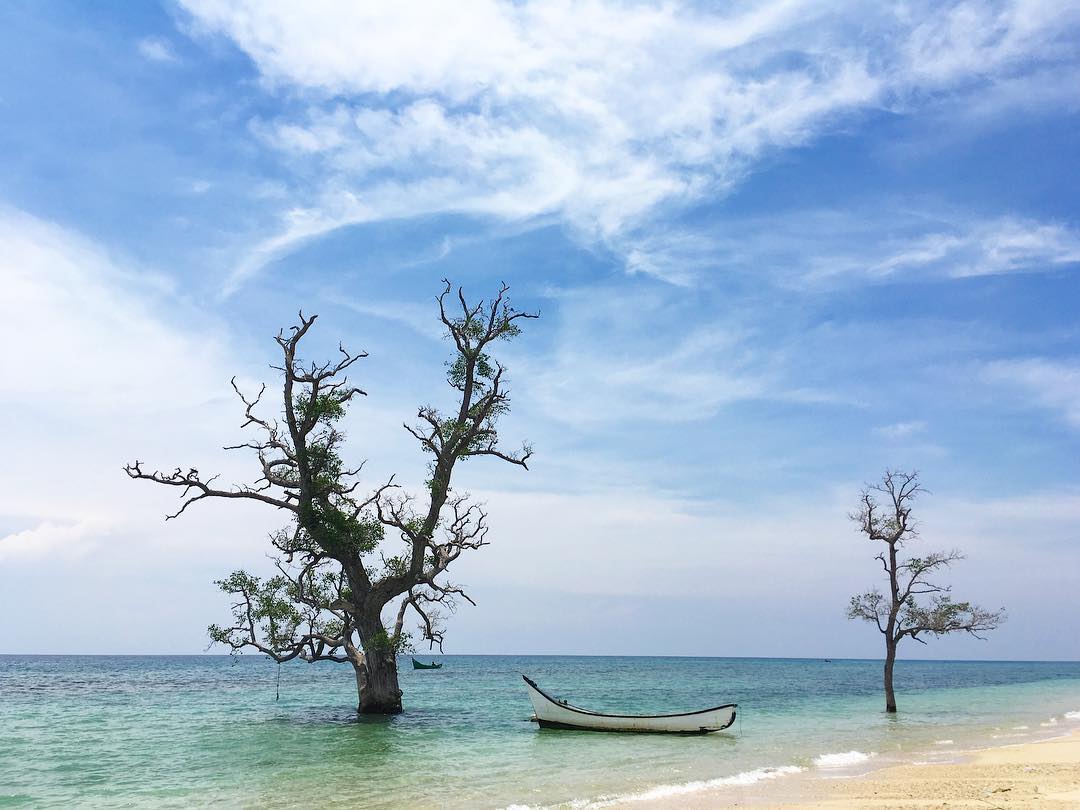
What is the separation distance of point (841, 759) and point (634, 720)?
814 centimetres

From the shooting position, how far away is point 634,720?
27766 mm

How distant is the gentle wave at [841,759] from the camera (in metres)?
20.4

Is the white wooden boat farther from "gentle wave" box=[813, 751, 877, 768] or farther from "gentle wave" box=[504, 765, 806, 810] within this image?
"gentle wave" box=[504, 765, 806, 810]

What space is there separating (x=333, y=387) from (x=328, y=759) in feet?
41.8

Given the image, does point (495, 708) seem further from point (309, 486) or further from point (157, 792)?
point (157, 792)

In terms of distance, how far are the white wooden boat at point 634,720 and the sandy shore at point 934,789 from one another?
862 cm

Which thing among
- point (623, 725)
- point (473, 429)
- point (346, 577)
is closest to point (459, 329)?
point (473, 429)

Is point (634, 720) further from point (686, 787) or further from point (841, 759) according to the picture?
point (686, 787)

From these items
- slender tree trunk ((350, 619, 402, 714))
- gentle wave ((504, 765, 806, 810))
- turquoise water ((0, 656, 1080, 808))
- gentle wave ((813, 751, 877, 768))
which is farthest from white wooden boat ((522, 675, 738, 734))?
gentle wave ((504, 765, 806, 810))

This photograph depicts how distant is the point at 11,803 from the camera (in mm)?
17312

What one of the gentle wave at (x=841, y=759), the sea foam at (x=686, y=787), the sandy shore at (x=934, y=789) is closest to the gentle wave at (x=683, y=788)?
the sea foam at (x=686, y=787)

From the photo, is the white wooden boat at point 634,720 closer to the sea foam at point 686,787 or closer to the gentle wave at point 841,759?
the gentle wave at point 841,759

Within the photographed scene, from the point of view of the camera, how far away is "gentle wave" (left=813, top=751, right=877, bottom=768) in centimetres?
2039

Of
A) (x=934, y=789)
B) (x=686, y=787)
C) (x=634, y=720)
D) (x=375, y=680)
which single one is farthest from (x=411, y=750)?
(x=934, y=789)
